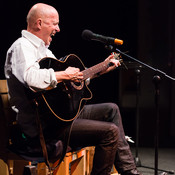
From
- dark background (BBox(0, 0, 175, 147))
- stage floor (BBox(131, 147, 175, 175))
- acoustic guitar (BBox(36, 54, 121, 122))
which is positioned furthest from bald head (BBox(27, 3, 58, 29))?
dark background (BBox(0, 0, 175, 147))

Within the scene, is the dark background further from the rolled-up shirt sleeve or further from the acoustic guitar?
the rolled-up shirt sleeve

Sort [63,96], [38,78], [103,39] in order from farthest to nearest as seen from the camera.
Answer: [103,39], [63,96], [38,78]

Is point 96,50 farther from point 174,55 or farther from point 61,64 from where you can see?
point 61,64

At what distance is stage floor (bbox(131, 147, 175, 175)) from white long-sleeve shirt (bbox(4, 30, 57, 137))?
157cm

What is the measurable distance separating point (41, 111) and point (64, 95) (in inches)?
7.6

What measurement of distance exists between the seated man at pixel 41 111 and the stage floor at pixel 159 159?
1.02 m

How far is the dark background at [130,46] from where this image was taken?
3896 millimetres

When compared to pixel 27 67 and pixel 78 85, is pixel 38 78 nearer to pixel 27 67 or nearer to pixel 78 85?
pixel 27 67

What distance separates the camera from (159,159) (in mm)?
3281

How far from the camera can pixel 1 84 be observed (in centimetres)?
198

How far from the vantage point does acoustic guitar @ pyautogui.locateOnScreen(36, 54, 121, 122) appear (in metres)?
1.63

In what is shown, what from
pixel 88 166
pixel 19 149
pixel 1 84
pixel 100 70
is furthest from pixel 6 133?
pixel 88 166

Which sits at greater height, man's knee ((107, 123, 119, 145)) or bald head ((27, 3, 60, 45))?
bald head ((27, 3, 60, 45))

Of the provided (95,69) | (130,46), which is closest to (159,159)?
(130,46)
